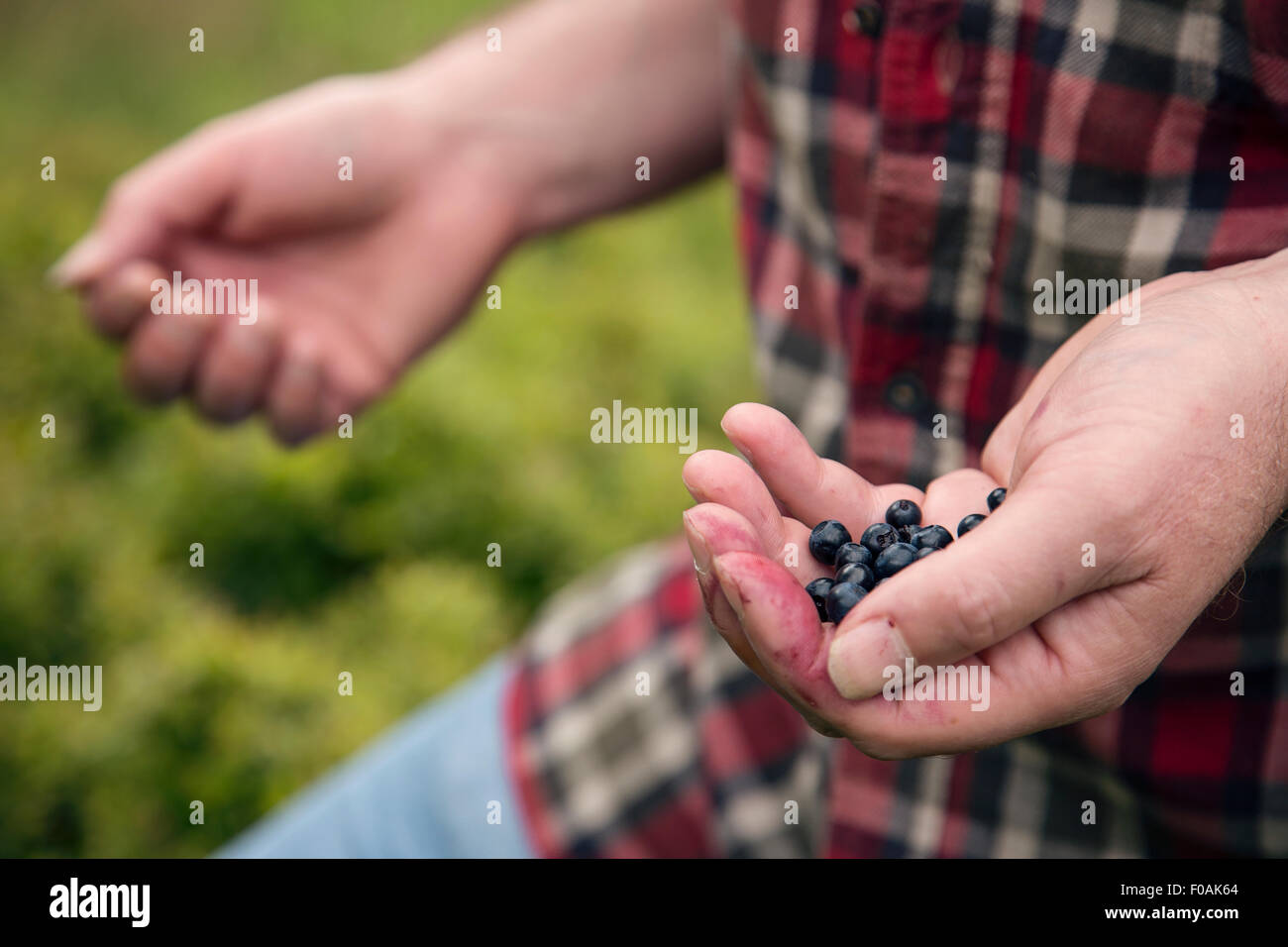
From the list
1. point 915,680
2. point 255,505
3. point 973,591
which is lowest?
point 255,505

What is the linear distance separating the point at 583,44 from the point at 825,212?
2.14 feet

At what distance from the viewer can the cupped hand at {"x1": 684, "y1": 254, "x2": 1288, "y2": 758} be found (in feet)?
3.09

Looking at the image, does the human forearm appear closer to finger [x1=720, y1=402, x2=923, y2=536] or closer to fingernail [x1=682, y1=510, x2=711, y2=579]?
finger [x1=720, y1=402, x2=923, y2=536]

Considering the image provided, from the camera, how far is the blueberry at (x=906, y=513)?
119cm

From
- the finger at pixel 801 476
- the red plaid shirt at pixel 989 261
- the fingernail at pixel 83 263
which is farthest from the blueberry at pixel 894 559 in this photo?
the fingernail at pixel 83 263

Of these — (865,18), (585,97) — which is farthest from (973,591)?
(585,97)

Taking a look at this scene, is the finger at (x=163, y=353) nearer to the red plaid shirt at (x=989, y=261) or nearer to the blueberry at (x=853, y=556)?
the red plaid shirt at (x=989, y=261)

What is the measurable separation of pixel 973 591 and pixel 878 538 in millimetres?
230

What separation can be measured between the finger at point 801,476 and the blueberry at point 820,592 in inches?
3.5

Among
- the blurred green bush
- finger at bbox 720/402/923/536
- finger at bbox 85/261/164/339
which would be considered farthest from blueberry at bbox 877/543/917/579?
the blurred green bush

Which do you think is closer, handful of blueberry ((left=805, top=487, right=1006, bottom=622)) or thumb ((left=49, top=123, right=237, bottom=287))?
handful of blueberry ((left=805, top=487, right=1006, bottom=622))

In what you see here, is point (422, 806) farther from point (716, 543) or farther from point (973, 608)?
point (973, 608)

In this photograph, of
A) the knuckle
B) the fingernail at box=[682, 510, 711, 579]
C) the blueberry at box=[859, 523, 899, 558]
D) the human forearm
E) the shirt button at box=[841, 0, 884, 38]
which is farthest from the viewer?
the human forearm

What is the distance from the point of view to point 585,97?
1.98m
